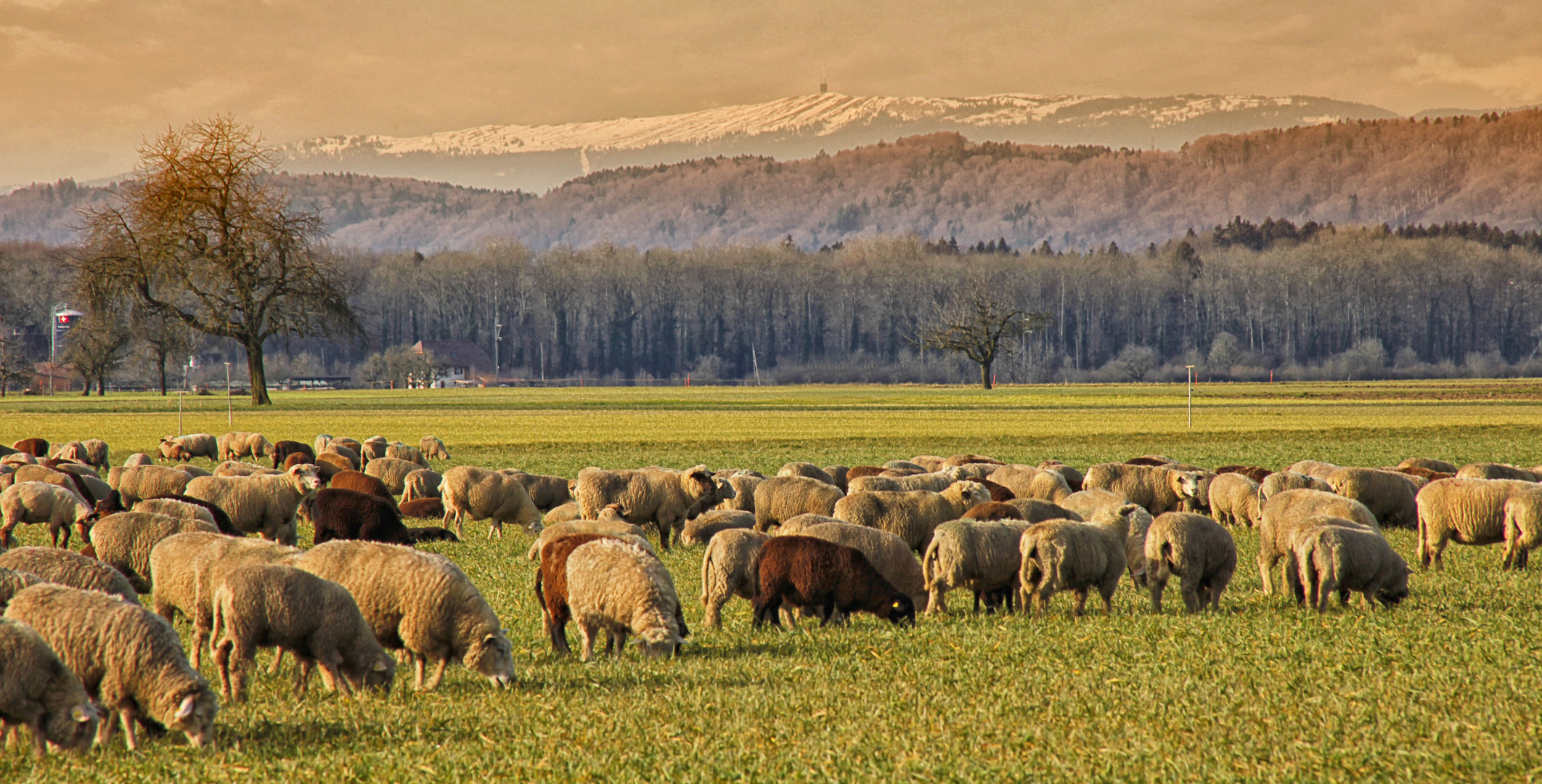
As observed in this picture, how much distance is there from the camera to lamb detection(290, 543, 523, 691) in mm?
8414

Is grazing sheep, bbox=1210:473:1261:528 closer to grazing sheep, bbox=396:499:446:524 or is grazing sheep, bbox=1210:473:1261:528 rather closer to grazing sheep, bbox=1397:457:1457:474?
grazing sheep, bbox=1397:457:1457:474

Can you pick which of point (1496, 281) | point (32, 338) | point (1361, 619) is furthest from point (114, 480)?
point (1496, 281)

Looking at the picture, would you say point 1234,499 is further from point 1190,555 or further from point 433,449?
point 433,449

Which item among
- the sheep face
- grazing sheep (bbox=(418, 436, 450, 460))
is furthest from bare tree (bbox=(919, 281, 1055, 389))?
the sheep face

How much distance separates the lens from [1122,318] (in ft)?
500

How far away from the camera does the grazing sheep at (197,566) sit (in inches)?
354

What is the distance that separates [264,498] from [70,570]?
766 centimetres

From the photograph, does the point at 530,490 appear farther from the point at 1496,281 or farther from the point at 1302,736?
the point at 1496,281

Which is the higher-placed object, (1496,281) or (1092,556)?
(1496,281)

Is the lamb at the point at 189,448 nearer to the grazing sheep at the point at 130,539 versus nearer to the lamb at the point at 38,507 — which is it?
the lamb at the point at 38,507

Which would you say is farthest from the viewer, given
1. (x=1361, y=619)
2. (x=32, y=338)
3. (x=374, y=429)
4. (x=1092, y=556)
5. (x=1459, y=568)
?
(x=32, y=338)

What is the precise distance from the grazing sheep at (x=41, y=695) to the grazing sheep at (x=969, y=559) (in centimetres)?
741

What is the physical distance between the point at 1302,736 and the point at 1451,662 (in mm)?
2630

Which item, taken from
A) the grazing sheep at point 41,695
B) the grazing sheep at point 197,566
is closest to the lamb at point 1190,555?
the grazing sheep at point 197,566
